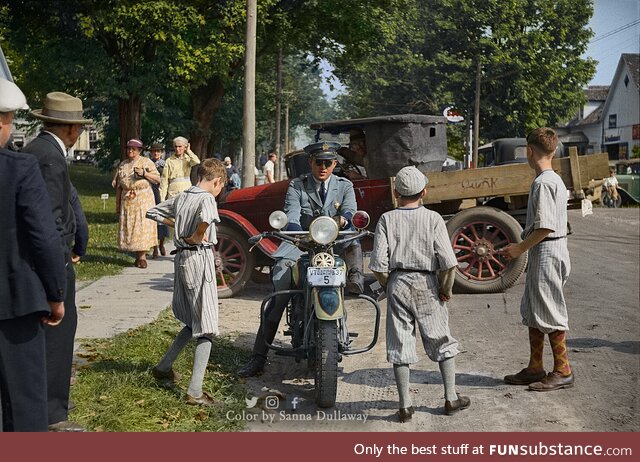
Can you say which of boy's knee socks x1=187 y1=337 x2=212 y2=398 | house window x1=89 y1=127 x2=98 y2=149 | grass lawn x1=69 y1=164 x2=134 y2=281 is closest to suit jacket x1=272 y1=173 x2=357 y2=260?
boy's knee socks x1=187 y1=337 x2=212 y2=398

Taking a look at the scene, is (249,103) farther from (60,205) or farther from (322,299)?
(60,205)

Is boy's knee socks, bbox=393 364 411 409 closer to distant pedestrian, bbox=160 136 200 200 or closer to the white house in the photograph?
distant pedestrian, bbox=160 136 200 200

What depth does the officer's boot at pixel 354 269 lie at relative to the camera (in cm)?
691

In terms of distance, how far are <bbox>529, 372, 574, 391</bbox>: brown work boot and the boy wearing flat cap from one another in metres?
0.79

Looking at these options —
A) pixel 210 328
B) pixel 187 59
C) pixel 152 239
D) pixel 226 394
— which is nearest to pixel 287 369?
pixel 226 394

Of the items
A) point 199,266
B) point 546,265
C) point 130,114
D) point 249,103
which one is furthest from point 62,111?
point 130,114

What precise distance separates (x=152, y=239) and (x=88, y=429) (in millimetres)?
8188

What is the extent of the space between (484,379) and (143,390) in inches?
96.6

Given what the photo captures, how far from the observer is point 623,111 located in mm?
54344

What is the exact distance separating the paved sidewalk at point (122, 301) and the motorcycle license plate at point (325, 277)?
2574 millimetres

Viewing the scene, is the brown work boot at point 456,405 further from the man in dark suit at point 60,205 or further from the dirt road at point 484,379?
the man in dark suit at point 60,205

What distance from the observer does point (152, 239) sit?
13195mm

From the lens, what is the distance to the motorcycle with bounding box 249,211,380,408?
5742 millimetres

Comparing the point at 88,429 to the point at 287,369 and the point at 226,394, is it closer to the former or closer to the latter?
the point at 226,394
